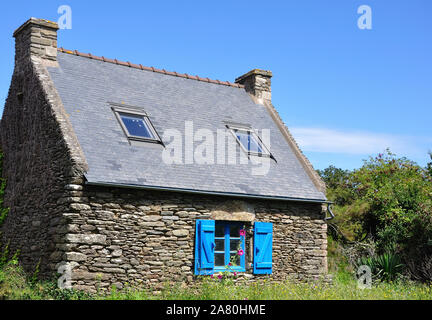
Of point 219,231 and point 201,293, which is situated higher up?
point 219,231

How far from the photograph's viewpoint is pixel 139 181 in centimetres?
1124

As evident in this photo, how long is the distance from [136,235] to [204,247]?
1614 mm

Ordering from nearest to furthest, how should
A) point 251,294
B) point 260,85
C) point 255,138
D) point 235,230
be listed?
point 251,294, point 235,230, point 255,138, point 260,85

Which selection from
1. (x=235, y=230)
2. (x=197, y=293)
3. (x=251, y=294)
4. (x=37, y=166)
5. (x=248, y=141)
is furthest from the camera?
(x=248, y=141)

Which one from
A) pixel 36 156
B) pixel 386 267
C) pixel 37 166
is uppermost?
pixel 36 156

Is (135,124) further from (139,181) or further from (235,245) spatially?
(235,245)

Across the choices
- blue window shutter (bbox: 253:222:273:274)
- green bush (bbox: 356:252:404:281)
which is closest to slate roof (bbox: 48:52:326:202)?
blue window shutter (bbox: 253:222:273:274)

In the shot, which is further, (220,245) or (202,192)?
(220,245)

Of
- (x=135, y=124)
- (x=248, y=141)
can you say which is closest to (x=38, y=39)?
(x=135, y=124)

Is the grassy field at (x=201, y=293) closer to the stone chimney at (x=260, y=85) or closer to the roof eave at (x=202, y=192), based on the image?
the roof eave at (x=202, y=192)

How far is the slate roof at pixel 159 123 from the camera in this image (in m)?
11.6

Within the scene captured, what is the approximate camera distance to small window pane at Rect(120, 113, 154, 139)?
12734 mm

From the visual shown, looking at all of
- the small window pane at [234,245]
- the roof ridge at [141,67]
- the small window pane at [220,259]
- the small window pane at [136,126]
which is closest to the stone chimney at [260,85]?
the roof ridge at [141,67]

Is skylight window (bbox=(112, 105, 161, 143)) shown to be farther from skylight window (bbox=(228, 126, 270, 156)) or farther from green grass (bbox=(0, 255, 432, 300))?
green grass (bbox=(0, 255, 432, 300))
